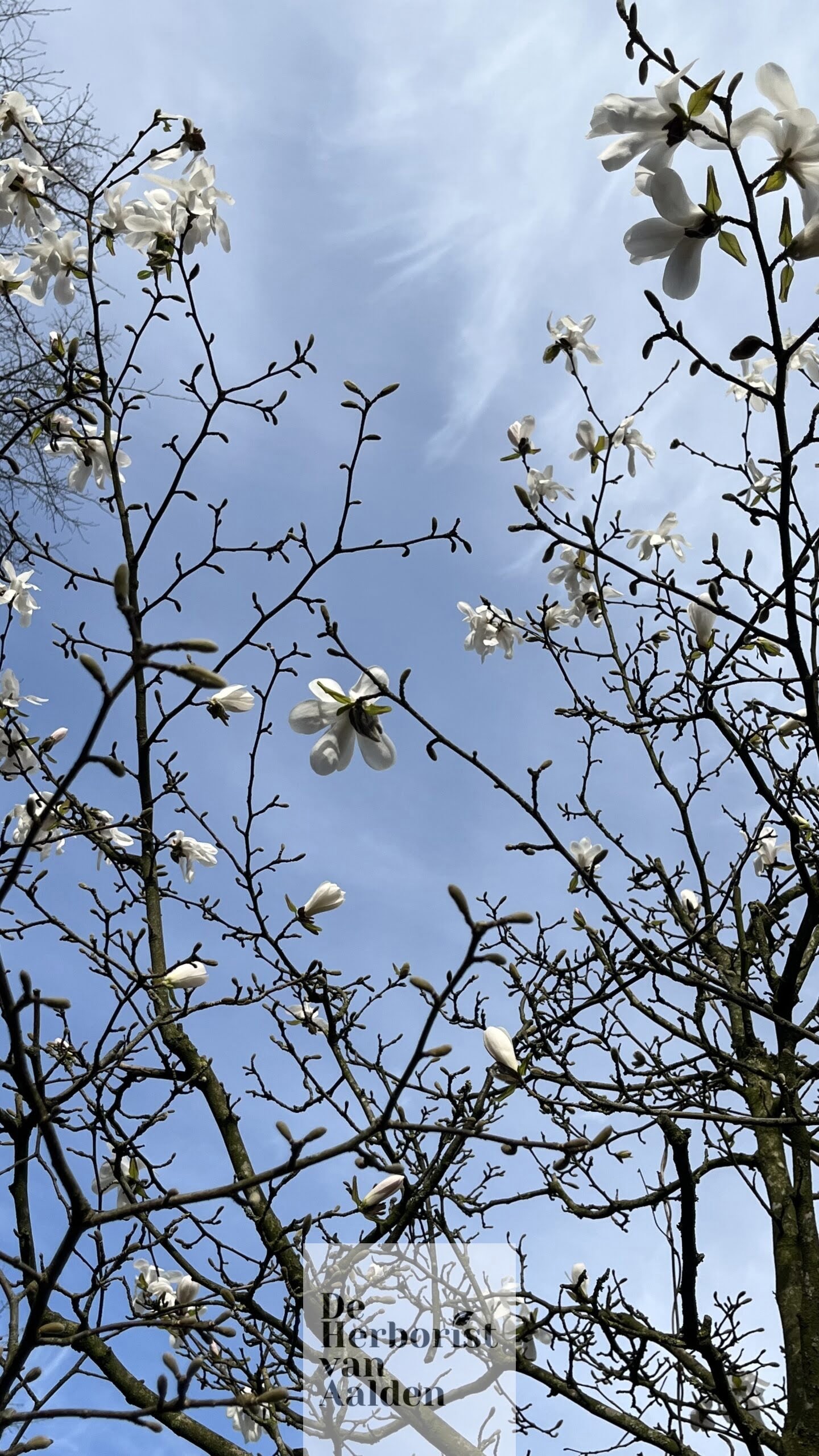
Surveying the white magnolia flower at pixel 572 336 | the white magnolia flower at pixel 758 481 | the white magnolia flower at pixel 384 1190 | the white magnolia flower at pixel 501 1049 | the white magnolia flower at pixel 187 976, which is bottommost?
the white magnolia flower at pixel 384 1190

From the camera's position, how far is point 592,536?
2.64 meters

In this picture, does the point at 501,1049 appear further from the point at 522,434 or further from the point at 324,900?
the point at 522,434

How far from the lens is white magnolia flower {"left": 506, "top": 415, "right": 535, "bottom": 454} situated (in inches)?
121

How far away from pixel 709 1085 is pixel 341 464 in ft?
6.60

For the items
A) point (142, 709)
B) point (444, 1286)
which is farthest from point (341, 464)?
point (444, 1286)

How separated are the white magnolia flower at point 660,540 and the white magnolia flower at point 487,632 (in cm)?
52

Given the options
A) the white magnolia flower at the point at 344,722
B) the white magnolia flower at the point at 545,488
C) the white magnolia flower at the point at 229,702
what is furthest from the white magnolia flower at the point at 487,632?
the white magnolia flower at the point at 344,722

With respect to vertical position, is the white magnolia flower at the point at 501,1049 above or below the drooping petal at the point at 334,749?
below

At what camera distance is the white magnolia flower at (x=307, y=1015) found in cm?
274

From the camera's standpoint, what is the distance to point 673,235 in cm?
147

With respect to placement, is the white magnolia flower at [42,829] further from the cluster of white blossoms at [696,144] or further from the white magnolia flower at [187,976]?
the cluster of white blossoms at [696,144]

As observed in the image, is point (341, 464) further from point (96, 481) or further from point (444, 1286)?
point (444, 1286)

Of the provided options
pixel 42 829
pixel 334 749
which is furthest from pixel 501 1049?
pixel 42 829

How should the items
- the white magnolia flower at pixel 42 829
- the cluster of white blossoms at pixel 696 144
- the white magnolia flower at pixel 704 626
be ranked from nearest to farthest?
the cluster of white blossoms at pixel 696 144 → the white magnolia flower at pixel 42 829 → the white magnolia flower at pixel 704 626
